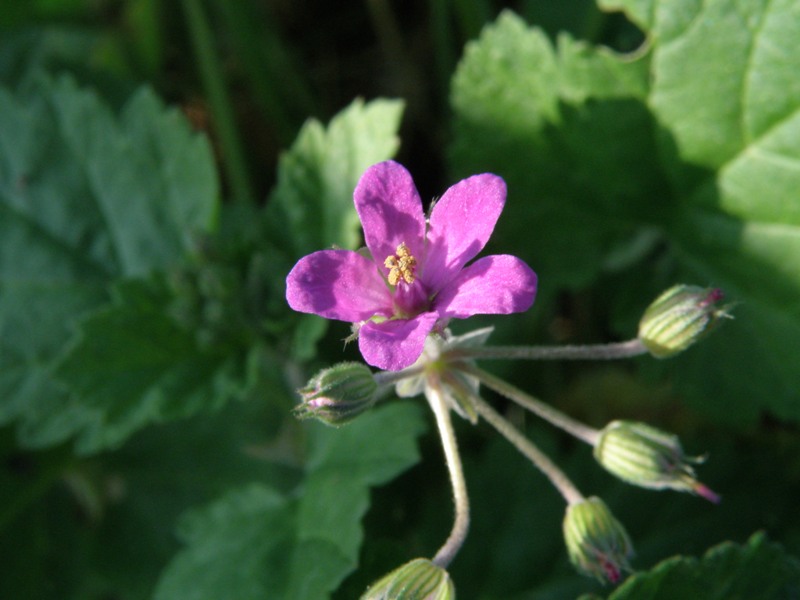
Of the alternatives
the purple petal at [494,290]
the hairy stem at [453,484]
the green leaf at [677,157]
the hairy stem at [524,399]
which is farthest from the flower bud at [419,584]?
the green leaf at [677,157]

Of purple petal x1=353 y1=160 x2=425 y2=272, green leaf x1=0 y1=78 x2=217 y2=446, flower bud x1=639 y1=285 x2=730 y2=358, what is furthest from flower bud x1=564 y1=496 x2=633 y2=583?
green leaf x1=0 y1=78 x2=217 y2=446

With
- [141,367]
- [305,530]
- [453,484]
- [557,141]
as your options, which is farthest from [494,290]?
[141,367]

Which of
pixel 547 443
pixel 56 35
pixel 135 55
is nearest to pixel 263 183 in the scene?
pixel 135 55

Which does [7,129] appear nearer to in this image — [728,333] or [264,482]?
[264,482]

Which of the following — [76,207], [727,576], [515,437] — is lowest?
[727,576]

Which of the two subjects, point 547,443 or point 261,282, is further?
point 547,443

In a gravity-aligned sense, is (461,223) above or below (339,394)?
above

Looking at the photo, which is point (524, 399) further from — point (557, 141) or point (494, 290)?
point (557, 141)
